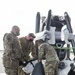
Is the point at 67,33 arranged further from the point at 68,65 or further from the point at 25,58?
the point at 25,58

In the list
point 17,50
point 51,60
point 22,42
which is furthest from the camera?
point 22,42

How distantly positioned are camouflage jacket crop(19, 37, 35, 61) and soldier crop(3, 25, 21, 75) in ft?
1.34

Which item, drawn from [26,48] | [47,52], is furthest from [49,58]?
[26,48]

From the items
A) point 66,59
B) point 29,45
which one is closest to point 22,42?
point 29,45

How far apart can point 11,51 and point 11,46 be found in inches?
4.1

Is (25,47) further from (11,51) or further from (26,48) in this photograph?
(11,51)

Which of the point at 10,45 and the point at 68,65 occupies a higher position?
the point at 10,45

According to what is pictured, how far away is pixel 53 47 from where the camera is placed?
5.78 metres

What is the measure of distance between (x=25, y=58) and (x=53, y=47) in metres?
0.79

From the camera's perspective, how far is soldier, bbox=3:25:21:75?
18.6 ft

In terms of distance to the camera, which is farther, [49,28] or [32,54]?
[32,54]

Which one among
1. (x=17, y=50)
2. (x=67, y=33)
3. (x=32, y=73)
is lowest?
(x=32, y=73)

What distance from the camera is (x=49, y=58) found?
17.7ft

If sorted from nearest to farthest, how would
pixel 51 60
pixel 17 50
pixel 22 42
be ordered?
pixel 51 60 < pixel 17 50 < pixel 22 42
